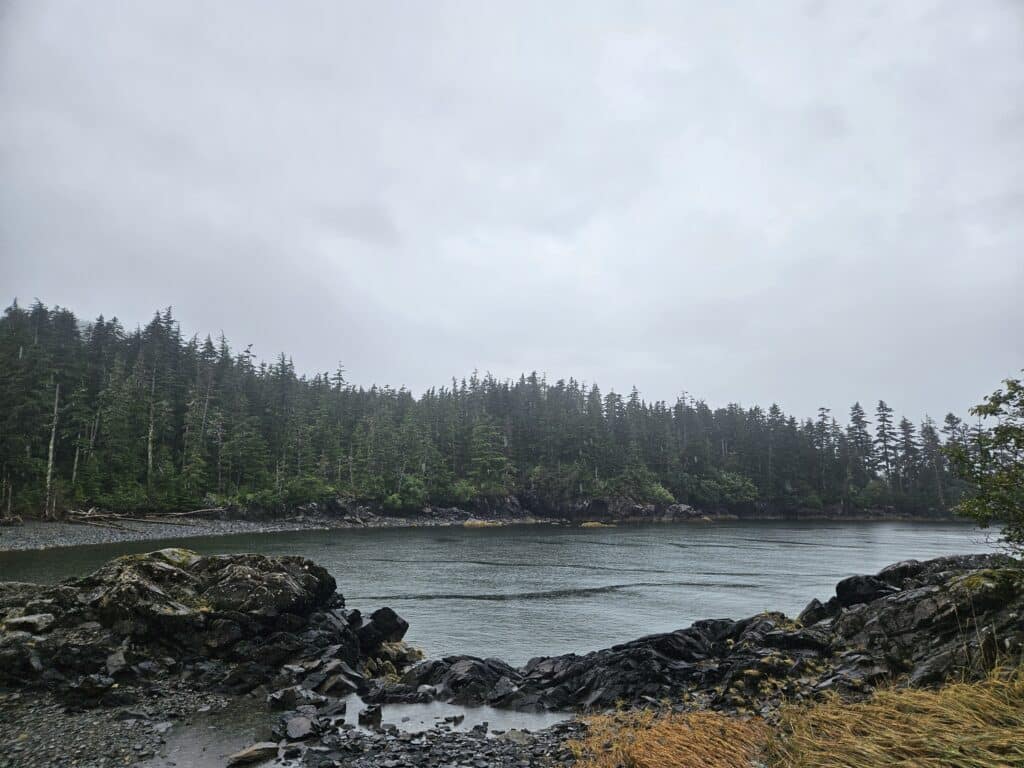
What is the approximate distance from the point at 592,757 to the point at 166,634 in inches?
594

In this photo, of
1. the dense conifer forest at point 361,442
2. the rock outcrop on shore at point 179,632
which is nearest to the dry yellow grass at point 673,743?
the rock outcrop on shore at point 179,632

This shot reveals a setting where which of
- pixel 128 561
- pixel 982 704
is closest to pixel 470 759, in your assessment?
pixel 982 704

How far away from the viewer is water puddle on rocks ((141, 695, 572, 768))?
39.6ft

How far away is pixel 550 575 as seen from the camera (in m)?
47.3

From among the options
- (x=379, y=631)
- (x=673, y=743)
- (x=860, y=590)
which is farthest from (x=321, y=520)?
(x=673, y=743)

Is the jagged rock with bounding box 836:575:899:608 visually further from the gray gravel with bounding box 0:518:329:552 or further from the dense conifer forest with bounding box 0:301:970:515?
the dense conifer forest with bounding box 0:301:970:515

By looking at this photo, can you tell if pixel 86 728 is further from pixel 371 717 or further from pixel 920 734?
pixel 920 734

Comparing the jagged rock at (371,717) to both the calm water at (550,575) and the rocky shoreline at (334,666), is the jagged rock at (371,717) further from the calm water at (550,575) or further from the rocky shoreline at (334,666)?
the calm water at (550,575)

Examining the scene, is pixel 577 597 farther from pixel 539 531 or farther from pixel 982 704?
pixel 539 531

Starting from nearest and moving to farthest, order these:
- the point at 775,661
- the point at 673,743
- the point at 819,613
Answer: the point at 673,743 < the point at 775,661 < the point at 819,613

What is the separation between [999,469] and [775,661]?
8419 millimetres

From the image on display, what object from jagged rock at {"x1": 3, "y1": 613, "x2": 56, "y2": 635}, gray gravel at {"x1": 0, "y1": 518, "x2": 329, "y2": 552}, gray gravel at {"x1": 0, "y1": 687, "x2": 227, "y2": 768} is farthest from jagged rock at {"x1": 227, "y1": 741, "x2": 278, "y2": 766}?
gray gravel at {"x1": 0, "y1": 518, "x2": 329, "y2": 552}

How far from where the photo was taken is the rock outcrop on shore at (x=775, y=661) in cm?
1298

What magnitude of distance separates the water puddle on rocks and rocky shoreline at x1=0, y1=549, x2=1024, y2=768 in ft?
0.42
